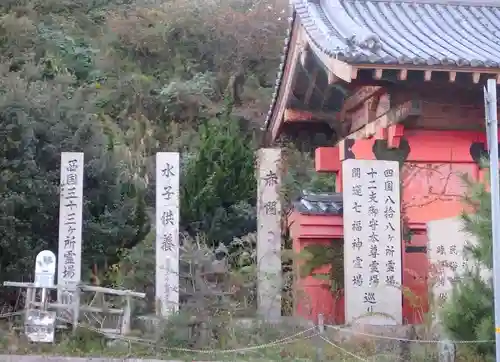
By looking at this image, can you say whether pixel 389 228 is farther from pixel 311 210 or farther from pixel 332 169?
pixel 332 169

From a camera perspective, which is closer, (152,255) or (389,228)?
(389,228)

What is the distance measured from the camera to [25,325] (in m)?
7.64

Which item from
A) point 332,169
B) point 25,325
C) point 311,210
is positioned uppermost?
point 332,169

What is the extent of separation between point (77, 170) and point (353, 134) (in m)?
4.56

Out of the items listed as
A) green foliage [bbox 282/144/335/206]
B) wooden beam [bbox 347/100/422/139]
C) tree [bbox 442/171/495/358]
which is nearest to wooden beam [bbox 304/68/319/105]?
wooden beam [bbox 347/100/422/139]

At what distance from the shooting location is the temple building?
8141mm

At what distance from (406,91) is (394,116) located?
42cm

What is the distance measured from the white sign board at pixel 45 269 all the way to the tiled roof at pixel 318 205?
3156 millimetres

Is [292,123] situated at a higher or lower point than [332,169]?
higher

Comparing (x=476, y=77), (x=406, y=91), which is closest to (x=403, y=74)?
(x=476, y=77)

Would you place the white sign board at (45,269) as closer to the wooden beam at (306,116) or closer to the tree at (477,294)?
the tree at (477,294)

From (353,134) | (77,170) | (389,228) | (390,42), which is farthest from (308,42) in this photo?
(77,170)

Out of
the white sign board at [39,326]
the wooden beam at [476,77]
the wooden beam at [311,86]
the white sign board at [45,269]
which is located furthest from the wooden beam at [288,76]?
the white sign board at [39,326]

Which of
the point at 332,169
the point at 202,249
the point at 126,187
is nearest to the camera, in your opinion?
the point at 202,249
